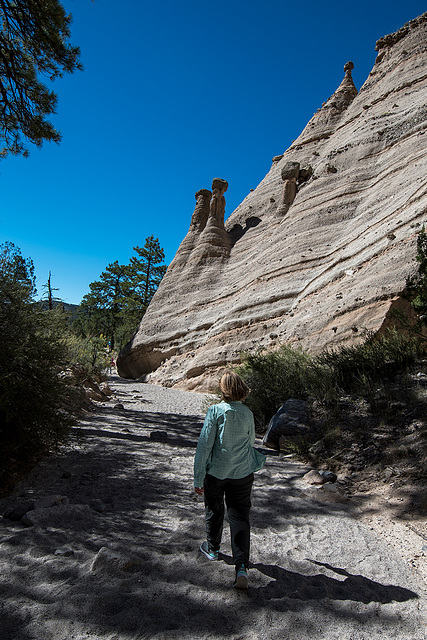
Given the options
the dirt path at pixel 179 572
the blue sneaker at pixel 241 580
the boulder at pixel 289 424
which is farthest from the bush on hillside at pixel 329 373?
the blue sneaker at pixel 241 580

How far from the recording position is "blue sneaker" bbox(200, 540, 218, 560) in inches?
109

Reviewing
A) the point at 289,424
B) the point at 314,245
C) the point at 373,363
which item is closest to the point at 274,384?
the point at 289,424

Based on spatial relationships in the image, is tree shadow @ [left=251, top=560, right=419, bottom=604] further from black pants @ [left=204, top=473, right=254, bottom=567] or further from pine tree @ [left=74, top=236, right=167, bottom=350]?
pine tree @ [left=74, top=236, right=167, bottom=350]

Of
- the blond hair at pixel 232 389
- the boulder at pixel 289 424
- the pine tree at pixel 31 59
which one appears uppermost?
the pine tree at pixel 31 59

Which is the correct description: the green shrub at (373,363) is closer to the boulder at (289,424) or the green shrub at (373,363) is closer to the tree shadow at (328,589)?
the boulder at (289,424)

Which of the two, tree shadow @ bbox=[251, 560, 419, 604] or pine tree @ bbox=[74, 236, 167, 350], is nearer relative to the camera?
tree shadow @ bbox=[251, 560, 419, 604]

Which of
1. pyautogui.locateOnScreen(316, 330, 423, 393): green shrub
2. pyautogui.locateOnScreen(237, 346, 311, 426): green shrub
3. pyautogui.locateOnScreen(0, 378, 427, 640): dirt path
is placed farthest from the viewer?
pyautogui.locateOnScreen(237, 346, 311, 426): green shrub

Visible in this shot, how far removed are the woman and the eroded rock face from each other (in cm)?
718

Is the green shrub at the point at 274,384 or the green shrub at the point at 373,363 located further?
the green shrub at the point at 274,384

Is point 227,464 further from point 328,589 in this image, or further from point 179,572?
point 328,589

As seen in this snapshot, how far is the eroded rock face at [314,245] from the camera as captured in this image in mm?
10547

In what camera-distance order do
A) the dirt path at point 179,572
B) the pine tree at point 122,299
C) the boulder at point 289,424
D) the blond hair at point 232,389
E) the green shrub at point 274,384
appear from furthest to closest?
the pine tree at point 122,299, the green shrub at point 274,384, the boulder at point 289,424, the blond hair at point 232,389, the dirt path at point 179,572

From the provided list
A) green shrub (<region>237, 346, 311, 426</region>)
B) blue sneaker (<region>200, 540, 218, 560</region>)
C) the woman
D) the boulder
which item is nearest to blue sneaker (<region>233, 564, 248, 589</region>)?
the woman

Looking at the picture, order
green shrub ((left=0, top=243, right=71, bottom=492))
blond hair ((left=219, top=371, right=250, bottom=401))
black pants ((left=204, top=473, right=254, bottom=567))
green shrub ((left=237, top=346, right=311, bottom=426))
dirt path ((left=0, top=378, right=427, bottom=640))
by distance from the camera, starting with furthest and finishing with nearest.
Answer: green shrub ((left=237, top=346, right=311, bottom=426)) → green shrub ((left=0, top=243, right=71, bottom=492)) → blond hair ((left=219, top=371, right=250, bottom=401)) → black pants ((left=204, top=473, right=254, bottom=567)) → dirt path ((left=0, top=378, right=427, bottom=640))
